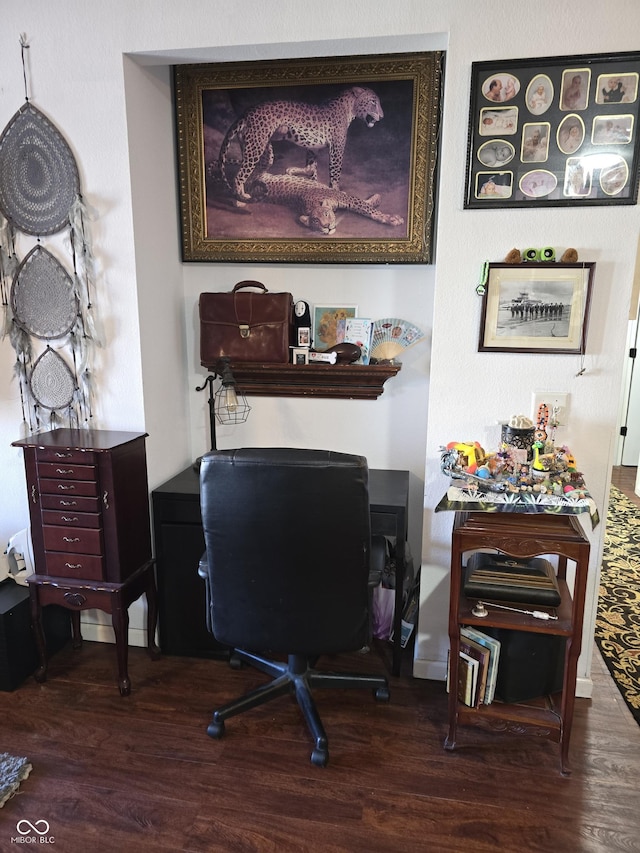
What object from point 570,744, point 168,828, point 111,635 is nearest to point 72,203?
point 111,635

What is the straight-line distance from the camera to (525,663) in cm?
188

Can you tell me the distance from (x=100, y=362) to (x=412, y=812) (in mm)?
1870

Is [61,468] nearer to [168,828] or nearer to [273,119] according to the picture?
[168,828]

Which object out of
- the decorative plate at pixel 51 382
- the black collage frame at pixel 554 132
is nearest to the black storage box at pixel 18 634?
the decorative plate at pixel 51 382

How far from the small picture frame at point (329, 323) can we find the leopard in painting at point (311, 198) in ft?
0.99

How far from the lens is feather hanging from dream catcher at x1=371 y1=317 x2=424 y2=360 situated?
→ 233cm

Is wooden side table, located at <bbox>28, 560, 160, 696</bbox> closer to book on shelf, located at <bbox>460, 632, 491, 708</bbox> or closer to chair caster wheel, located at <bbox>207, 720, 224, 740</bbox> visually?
chair caster wheel, located at <bbox>207, 720, 224, 740</bbox>

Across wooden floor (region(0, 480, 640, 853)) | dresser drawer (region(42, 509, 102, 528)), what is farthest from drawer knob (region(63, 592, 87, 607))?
wooden floor (region(0, 480, 640, 853))

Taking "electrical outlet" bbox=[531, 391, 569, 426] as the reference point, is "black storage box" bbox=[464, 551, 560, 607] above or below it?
Answer: below

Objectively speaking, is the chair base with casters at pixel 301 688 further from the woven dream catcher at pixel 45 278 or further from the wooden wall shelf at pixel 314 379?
the woven dream catcher at pixel 45 278

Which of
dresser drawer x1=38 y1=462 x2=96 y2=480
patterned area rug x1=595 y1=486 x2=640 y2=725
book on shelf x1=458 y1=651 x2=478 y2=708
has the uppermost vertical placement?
dresser drawer x1=38 y1=462 x2=96 y2=480

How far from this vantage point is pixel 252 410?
8.28 ft

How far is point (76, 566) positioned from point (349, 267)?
1.57 metres

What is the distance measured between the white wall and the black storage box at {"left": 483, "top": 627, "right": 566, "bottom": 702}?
0.29 m
